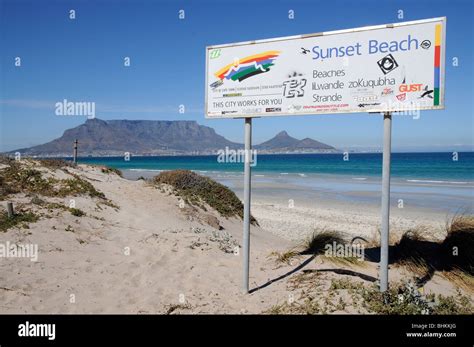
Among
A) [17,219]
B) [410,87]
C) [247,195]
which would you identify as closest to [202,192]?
[17,219]

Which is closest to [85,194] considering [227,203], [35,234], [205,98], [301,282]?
[35,234]

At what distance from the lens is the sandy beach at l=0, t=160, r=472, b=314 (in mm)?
5938

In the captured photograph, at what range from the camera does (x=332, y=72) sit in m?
5.89

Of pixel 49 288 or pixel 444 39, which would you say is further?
pixel 49 288

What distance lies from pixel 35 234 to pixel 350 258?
23.0 ft

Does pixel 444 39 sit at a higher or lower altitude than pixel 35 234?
higher

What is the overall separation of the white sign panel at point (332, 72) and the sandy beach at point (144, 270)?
311cm

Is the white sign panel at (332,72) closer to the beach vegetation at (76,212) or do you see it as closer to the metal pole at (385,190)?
the metal pole at (385,190)

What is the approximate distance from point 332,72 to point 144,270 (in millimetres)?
5253

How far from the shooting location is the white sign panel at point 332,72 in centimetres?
530

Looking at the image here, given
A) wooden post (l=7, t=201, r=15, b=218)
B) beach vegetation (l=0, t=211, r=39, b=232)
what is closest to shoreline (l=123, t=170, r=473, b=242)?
beach vegetation (l=0, t=211, r=39, b=232)

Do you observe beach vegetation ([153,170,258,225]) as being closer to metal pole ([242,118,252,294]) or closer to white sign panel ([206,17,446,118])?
metal pole ([242,118,252,294])
